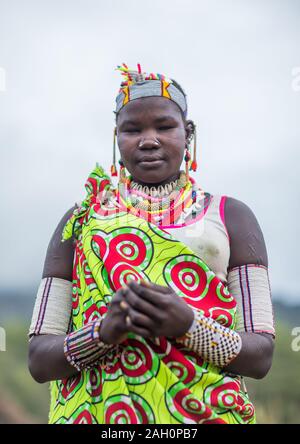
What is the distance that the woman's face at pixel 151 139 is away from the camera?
117 inches

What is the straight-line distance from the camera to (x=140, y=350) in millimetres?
2529

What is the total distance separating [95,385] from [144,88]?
130 centimetres

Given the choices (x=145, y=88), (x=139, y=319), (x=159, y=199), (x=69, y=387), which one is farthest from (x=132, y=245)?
(x=145, y=88)

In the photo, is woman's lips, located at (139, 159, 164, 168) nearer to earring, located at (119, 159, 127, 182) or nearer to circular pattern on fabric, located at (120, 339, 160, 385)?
earring, located at (119, 159, 127, 182)

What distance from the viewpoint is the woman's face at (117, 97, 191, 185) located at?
2.98m

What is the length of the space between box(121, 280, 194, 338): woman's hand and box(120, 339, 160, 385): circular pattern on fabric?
0.46ft

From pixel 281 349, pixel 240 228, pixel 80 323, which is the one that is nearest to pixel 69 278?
pixel 80 323

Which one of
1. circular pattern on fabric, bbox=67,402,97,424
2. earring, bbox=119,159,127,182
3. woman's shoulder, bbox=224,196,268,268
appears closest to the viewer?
circular pattern on fabric, bbox=67,402,97,424

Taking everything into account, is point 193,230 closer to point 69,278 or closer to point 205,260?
point 205,260

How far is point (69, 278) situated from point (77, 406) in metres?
0.55

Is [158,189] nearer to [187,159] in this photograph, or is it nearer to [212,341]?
[187,159]

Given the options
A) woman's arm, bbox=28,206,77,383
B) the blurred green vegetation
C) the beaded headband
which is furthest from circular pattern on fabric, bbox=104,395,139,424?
the blurred green vegetation

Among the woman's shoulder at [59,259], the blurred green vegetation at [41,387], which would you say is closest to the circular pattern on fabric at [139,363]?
the woman's shoulder at [59,259]

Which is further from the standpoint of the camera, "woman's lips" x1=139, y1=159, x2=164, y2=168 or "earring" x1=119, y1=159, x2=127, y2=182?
Answer: "earring" x1=119, y1=159, x2=127, y2=182
